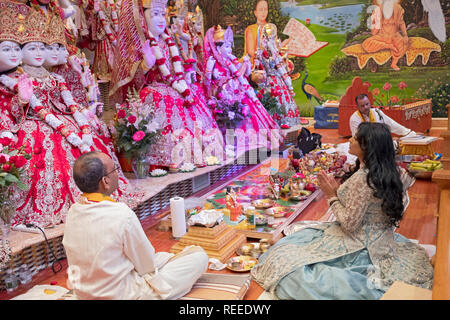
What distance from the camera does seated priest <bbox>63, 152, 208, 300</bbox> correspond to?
6.31 ft

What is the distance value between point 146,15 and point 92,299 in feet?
13.2

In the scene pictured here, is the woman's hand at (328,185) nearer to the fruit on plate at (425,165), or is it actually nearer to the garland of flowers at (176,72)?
Result: the fruit on plate at (425,165)

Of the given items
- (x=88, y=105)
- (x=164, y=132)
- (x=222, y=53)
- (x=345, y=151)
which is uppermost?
(x=222, y=53)

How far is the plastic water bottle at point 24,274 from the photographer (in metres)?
2.89

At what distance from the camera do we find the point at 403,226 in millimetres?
3734

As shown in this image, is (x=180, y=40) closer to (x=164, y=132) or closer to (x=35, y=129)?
(x=164, y=132)

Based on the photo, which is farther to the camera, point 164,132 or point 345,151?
point 345,151

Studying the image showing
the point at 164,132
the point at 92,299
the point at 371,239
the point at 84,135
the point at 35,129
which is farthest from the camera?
the point at 164,132

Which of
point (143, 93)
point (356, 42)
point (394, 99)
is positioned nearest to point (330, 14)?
point (356, 42)

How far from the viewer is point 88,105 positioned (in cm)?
476

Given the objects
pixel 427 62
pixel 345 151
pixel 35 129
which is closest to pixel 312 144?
pixel 345 151

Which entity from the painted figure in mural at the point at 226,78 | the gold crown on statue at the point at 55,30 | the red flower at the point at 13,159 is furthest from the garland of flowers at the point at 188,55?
the red flower at the point at 13,159

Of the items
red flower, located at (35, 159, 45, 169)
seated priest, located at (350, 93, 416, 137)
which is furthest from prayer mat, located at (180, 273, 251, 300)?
seated priest, located at (350, 93, 416, 137)

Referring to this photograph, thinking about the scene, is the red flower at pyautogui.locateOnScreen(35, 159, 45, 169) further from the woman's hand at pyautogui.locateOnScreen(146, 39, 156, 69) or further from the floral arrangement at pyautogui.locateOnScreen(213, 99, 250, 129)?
the floral arrangement at pyautogui.locateOnScreen(213, 99, 250, 129)
